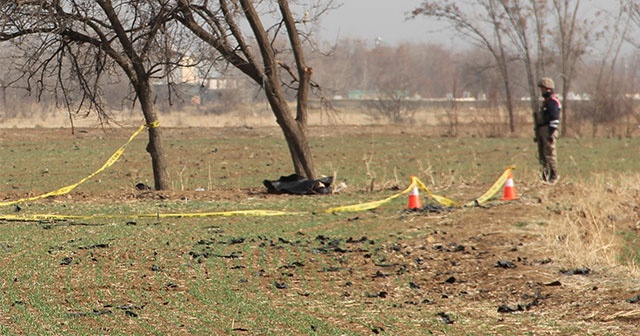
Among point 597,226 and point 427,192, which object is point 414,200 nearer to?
point 427,192

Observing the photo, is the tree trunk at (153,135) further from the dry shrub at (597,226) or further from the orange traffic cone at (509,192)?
the dry shrub at (597,226)

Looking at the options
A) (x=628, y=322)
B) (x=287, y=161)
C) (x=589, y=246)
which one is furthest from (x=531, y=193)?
(x=287, y=161)

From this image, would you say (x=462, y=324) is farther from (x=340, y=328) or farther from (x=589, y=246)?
(x=589, y=246)

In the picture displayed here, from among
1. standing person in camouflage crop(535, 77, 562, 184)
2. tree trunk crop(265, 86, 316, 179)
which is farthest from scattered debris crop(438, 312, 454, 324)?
tree trunk crop(265, 86, 316, 179)

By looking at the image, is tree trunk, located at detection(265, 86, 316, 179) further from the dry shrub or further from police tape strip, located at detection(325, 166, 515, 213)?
the dry shrub

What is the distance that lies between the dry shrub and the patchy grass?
4 centimetres

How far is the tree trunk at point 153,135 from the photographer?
807 inches

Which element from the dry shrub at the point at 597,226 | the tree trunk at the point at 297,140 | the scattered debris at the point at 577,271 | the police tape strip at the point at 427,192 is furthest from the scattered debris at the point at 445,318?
the tree trunk at the point at 297,140

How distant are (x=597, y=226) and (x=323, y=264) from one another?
5054mm

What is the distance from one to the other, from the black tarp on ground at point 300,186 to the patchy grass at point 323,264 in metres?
0.46

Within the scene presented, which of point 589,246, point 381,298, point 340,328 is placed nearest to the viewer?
point 340,328

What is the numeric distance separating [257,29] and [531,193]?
588 cm

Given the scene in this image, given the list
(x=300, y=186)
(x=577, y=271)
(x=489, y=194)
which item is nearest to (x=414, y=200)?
(x=489, y=194)

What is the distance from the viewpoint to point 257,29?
2048 centimetres
